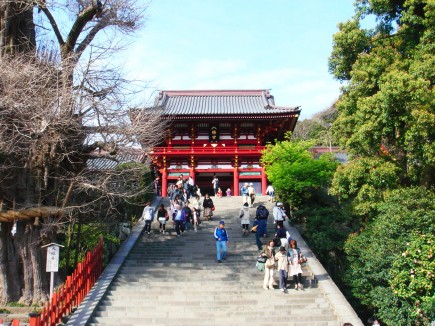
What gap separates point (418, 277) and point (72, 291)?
7.91 metres

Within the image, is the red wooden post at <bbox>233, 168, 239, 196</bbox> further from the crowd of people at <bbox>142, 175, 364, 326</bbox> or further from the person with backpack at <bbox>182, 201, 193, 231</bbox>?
the person with backpack at <bbox>182, 201, 193, 231</bbox>

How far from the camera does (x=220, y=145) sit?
25.5 m

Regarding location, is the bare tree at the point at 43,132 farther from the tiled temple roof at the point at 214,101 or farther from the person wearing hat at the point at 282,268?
the tiled temple roof at the point at 214,101

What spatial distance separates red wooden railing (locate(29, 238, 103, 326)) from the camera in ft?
28.3

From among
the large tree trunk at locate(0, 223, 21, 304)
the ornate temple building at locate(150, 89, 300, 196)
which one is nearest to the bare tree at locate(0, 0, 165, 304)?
the large tree trunk at locate(0, 223, 21, 304)

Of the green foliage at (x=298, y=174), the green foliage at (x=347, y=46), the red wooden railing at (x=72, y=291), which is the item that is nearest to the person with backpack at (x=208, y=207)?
the green foliage at (x=298, y=174)

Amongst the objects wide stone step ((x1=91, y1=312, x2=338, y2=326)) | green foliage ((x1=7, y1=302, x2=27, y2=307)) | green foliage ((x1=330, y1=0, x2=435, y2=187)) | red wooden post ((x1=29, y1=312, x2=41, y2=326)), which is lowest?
wide stone step ((x1=91, y1=312, x2=338, y2=326))

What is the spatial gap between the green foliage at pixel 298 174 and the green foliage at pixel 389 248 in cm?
531

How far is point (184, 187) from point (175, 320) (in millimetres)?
11316

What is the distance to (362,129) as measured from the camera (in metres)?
11.2

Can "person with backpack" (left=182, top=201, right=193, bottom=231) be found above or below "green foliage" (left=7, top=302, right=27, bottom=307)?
above

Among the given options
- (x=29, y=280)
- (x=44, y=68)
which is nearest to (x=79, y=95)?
(x=44, y=68)

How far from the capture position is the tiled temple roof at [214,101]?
90.2 ft

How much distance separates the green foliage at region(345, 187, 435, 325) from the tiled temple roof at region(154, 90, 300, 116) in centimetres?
1603
